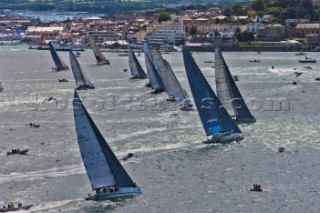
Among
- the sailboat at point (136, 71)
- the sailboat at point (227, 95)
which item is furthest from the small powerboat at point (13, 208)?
the sailboat at point (136, 71)

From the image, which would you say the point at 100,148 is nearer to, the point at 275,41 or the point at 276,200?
the point at 276,200

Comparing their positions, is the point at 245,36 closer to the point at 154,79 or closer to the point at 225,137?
the point at 154,79

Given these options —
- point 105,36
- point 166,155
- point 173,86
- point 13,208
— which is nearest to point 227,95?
point 166,155

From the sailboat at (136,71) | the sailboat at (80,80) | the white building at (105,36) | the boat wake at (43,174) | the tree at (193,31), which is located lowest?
the white building at (105,36)

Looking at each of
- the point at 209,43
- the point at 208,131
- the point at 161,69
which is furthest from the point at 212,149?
the point at 209,43

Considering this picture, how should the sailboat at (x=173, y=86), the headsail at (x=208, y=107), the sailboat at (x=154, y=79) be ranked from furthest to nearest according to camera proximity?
the sailboat at (x=154, y=79) < the sailboat at (x=173, y=86) < the headsail at (x=208, y=107)

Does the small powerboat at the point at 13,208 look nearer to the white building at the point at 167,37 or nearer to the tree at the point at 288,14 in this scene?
the white building at the point at 167,37
